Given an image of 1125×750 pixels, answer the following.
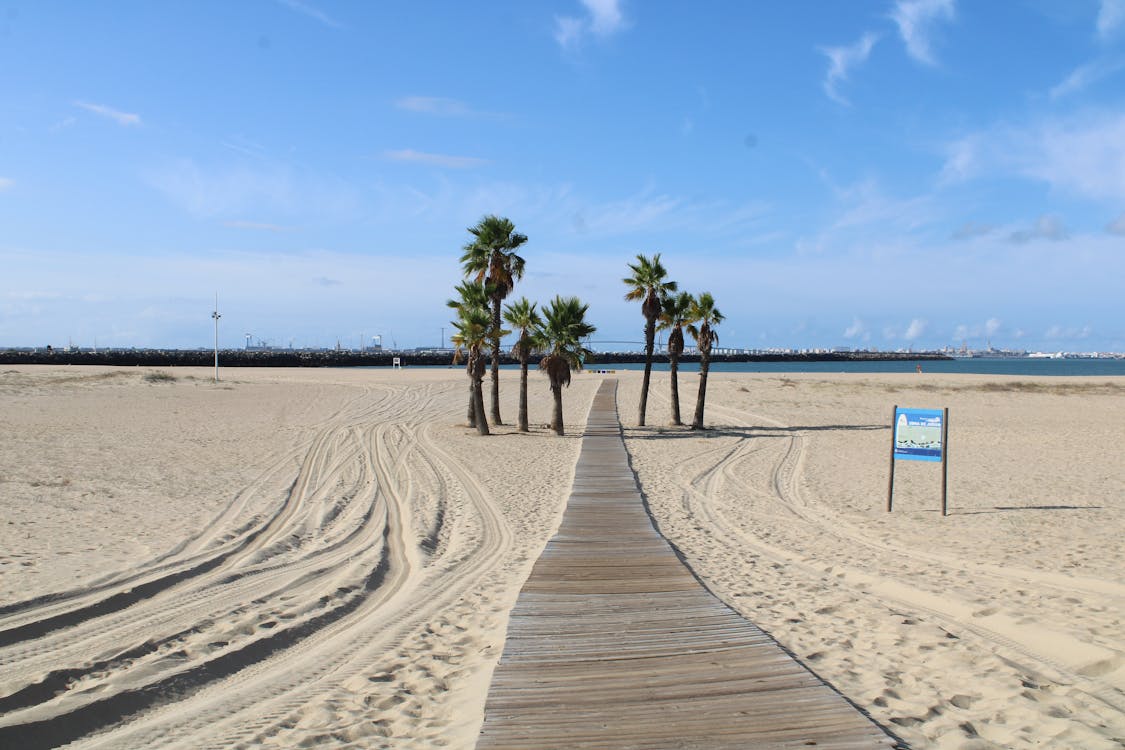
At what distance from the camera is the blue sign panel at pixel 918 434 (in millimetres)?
13109

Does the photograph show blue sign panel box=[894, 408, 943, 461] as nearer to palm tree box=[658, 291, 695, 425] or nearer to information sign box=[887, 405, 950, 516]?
information sign box=[887, 405, 950, 516]

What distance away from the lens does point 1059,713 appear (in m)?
4.98

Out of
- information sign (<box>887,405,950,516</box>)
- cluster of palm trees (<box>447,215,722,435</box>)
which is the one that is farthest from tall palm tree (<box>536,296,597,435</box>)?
information sign (<box>887,405,950,516</box>)

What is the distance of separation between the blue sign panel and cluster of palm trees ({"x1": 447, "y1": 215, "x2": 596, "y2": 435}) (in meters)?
12.2

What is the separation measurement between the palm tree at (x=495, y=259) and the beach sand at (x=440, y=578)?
5.87 metres

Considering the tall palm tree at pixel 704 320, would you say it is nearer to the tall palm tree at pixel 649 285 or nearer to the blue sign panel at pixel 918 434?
the tall palm tree at pixel 649 285

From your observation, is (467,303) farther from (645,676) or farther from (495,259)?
(645,676)

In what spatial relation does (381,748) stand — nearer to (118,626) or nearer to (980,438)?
(118,626)

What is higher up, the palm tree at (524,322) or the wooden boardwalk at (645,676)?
the palm tree at (524,322)

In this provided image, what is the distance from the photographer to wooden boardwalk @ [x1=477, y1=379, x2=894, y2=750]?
14.2 feet

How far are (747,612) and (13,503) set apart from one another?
37.6 feet

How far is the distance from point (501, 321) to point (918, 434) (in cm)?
1490

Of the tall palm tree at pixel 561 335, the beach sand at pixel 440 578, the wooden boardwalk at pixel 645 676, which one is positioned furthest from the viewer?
the tall palm tree at pixel 561 335

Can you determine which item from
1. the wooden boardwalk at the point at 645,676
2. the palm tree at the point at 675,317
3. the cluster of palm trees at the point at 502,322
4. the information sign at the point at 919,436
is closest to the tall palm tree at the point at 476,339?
the cluster of palm trees at the point at 502,322
